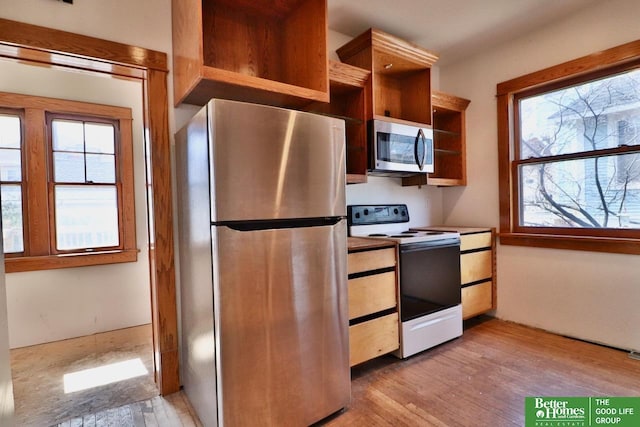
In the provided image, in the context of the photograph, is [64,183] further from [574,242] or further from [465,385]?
[574,242]

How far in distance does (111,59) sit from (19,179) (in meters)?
1.82

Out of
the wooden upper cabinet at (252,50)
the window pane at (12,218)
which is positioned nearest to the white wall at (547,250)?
the wooden upper cabinet at (252,50)

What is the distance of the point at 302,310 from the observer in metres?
1.61

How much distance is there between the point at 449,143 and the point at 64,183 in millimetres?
3654

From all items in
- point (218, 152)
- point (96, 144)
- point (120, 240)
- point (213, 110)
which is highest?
point (96, 144)

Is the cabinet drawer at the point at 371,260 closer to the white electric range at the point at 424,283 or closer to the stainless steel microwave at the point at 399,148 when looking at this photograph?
the white electric range at the point at 424,283

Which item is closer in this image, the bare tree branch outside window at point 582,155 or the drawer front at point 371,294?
the drawer front at point 371,294

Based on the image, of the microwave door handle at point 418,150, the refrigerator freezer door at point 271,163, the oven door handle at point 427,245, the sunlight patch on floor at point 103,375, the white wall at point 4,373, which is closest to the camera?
the white wall at point 4,373

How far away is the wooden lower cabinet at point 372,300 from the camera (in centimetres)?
204

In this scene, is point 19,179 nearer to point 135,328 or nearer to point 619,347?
point 135,328

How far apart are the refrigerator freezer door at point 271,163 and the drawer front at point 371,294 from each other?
22.6 inches

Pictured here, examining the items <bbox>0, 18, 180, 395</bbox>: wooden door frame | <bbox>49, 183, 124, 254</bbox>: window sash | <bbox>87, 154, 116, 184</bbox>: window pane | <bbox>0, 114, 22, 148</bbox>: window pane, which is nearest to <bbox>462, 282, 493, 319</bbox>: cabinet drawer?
<bbox>0, 18, 180, 395</bbox>: wooden door frame

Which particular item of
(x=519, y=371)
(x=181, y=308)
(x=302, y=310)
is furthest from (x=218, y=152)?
(x=519, y=371)

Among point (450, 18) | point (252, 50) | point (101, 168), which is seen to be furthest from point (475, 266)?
point (101, 168)
